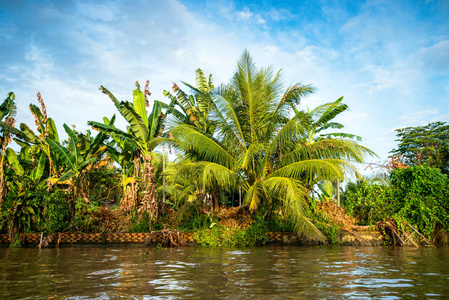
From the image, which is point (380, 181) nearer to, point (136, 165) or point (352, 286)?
point (136, 165)

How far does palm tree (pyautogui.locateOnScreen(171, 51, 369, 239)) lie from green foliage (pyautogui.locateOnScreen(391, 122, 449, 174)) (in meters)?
22.8

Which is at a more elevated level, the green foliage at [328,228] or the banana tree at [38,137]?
the banana tree at [38,137]

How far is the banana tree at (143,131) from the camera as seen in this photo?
12508 mm

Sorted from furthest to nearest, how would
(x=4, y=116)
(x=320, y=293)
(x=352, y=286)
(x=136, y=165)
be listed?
(x=136, y=165)
(x=4, y=116)
(x=352, y=286)
(x=320, y=293)

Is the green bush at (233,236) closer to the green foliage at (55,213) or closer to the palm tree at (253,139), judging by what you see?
the palm tree at (253,139)

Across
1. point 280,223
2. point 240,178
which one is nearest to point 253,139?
point 240,178

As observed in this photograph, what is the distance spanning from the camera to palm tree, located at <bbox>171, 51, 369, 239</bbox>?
1102 centimetres

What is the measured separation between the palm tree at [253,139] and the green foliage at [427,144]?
898 inches

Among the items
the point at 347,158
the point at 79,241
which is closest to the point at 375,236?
the point at 347,158

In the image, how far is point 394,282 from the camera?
14.5ft

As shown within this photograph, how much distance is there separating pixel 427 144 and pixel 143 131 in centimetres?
3002

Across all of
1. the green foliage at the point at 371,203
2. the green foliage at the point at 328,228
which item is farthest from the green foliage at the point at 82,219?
the green foliage at the point at 371,203

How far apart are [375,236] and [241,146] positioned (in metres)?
5.57

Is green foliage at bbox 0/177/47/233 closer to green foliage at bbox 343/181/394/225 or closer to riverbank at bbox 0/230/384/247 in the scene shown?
riverbank at bbox 0/230/384/247
